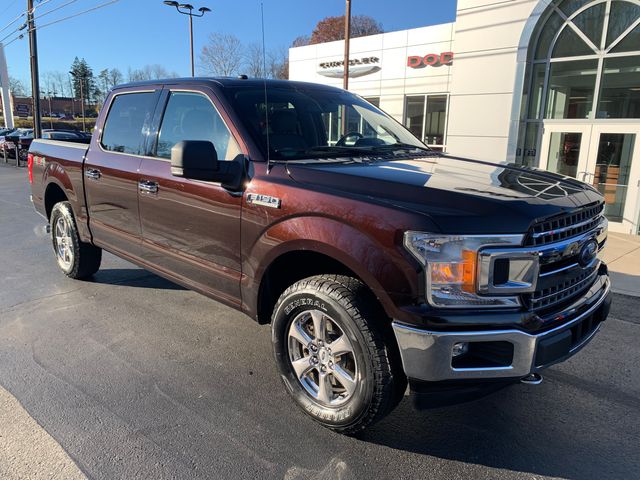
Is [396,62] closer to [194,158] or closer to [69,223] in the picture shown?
[69,223]

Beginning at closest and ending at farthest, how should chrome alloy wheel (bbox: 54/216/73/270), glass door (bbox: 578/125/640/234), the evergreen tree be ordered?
chrome alloy wheel (bbox: 54/216/73/270) → glass door (bbox: 578/125/640/234) → the evergreen tree

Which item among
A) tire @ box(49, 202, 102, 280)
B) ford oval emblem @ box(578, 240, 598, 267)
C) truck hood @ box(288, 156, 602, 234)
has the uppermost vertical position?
truck hood @ box(288, 156, 602, 234)

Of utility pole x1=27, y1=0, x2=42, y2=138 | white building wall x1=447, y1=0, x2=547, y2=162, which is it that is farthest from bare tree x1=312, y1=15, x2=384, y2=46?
white building wall x1=447, y1=0, x2=547, y2=162

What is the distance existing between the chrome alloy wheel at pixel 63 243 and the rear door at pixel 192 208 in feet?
5.87

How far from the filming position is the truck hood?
2266 mm

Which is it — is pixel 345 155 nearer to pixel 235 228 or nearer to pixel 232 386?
pixel 235 228

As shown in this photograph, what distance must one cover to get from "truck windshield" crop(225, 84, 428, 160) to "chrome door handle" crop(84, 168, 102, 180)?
1.86m

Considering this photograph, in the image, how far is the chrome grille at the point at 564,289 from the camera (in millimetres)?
2377

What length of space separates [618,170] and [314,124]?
28.5 ft

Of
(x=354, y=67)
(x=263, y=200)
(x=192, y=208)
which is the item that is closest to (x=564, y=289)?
(x=263, y=200)

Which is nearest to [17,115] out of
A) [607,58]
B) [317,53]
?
[317,53]

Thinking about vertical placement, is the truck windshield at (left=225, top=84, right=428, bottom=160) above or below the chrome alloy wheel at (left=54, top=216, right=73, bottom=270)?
above

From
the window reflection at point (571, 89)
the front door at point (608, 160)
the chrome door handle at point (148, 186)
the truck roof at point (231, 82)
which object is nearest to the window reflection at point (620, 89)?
the window reflection at point (571, 89)

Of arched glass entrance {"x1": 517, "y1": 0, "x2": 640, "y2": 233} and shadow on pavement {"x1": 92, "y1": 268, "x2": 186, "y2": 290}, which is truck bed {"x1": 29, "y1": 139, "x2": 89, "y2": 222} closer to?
shadow on pavement {"x1": 92, "y1": 268, "x2": 186, "y2": 290}
